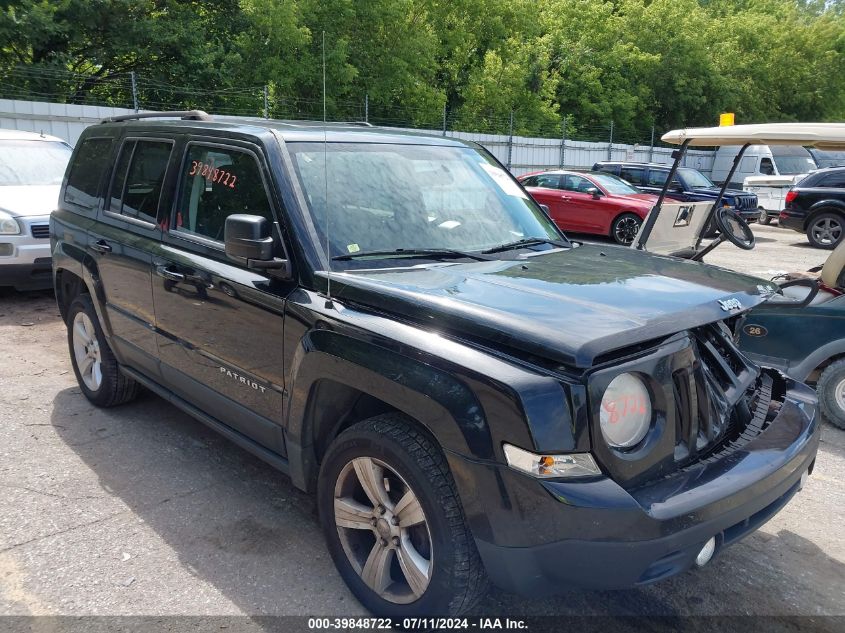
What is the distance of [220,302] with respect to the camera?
3.45 meters

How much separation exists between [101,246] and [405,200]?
2.20 m

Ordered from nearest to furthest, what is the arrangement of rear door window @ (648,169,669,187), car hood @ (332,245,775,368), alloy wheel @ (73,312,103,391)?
→ car hood @ (332,245,775,368) → alloy wheel @ (73,312,103,391) → rear door window @ (648,169,669,187)

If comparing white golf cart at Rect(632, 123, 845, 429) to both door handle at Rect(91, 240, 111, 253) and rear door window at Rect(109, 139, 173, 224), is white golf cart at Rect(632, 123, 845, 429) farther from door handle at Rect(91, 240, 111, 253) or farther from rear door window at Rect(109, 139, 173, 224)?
door handle at Rect(91, 240, 111, 253)

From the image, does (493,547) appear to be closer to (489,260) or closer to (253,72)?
(489,260)

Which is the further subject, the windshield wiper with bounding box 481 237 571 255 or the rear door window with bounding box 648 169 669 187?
the rear door window with bounding box 648 169 669 187

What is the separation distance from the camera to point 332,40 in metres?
22.7

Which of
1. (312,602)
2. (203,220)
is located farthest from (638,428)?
(203,220)

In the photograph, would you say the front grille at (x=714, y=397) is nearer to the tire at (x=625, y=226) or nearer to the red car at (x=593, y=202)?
the red car at (x=593, y=202)

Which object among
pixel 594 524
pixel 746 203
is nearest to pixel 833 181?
pixel 746 203

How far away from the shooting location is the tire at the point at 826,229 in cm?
1526

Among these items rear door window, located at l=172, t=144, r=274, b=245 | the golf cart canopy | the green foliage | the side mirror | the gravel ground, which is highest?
the green foliage

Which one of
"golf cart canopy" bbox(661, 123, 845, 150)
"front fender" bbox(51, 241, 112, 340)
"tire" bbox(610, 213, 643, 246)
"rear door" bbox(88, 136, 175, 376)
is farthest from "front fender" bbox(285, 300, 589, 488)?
"tire" bbox(610, 213, 643, 246)

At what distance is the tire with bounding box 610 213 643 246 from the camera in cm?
1498

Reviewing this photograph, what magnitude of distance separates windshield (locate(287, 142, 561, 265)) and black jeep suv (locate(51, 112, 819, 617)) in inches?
0.5
